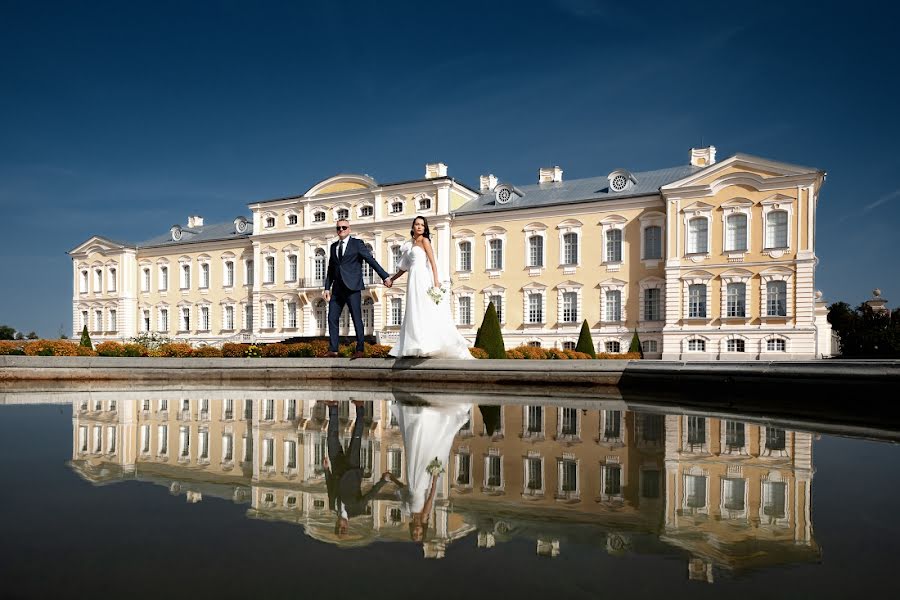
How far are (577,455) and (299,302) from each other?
3935 cm

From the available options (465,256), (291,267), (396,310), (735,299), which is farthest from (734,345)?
(291,267)

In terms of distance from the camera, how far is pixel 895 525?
9.25 feet

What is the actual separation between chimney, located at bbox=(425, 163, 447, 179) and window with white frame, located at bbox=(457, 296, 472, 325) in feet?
30.9

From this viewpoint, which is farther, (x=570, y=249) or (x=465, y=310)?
(x=465, y=310)

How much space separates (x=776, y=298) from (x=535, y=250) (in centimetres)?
1287

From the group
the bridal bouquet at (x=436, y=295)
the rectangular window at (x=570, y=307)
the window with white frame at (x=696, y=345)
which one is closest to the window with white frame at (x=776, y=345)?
the window with white frame at (x=696, y=345)

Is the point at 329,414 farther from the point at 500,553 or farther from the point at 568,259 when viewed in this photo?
the point at 568,259

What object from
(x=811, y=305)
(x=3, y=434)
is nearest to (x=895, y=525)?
(x=3, y=434)

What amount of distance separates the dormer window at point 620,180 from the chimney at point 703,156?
3956 mm

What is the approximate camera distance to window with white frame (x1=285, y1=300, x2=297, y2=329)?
138 ft

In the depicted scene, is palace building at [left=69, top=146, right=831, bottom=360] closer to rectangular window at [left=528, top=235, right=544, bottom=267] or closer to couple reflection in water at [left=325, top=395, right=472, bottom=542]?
rectangular window at [left=528, top=235, right=544, bottom=267]

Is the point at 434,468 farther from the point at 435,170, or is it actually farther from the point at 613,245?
the point at 435,170

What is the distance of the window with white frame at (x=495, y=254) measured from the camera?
1437 inches

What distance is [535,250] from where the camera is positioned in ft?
117
